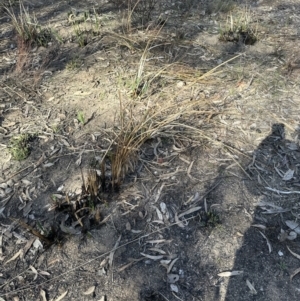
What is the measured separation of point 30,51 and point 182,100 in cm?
207

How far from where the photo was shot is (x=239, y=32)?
4.55 m

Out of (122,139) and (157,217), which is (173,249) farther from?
(122,139)

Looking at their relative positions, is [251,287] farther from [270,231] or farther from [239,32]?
[239,32]

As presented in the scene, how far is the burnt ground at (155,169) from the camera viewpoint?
100 inches

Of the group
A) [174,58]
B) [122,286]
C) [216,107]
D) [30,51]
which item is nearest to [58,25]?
[30,51]

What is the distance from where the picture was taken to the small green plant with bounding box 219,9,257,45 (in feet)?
14.6

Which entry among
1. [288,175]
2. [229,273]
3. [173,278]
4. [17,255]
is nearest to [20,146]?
[17,255]

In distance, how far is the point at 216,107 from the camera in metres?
3.63

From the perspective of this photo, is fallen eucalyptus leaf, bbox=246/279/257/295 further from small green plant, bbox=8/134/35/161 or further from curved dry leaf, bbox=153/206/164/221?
small green plant, bbox=8/134/35/161

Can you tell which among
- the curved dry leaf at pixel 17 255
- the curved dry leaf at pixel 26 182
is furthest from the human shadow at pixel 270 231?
the curved dry leaf at pixel 26 182

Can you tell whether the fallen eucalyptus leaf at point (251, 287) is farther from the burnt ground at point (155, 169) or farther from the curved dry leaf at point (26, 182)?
the curved dry leaf at point (26, 182)

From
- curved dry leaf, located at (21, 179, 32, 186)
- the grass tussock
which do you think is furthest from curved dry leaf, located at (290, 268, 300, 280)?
curved dry leaf, located at (21, 179, 32, 186)

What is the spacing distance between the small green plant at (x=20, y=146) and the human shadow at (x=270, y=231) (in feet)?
6.48

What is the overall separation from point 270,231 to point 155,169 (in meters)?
1.04
